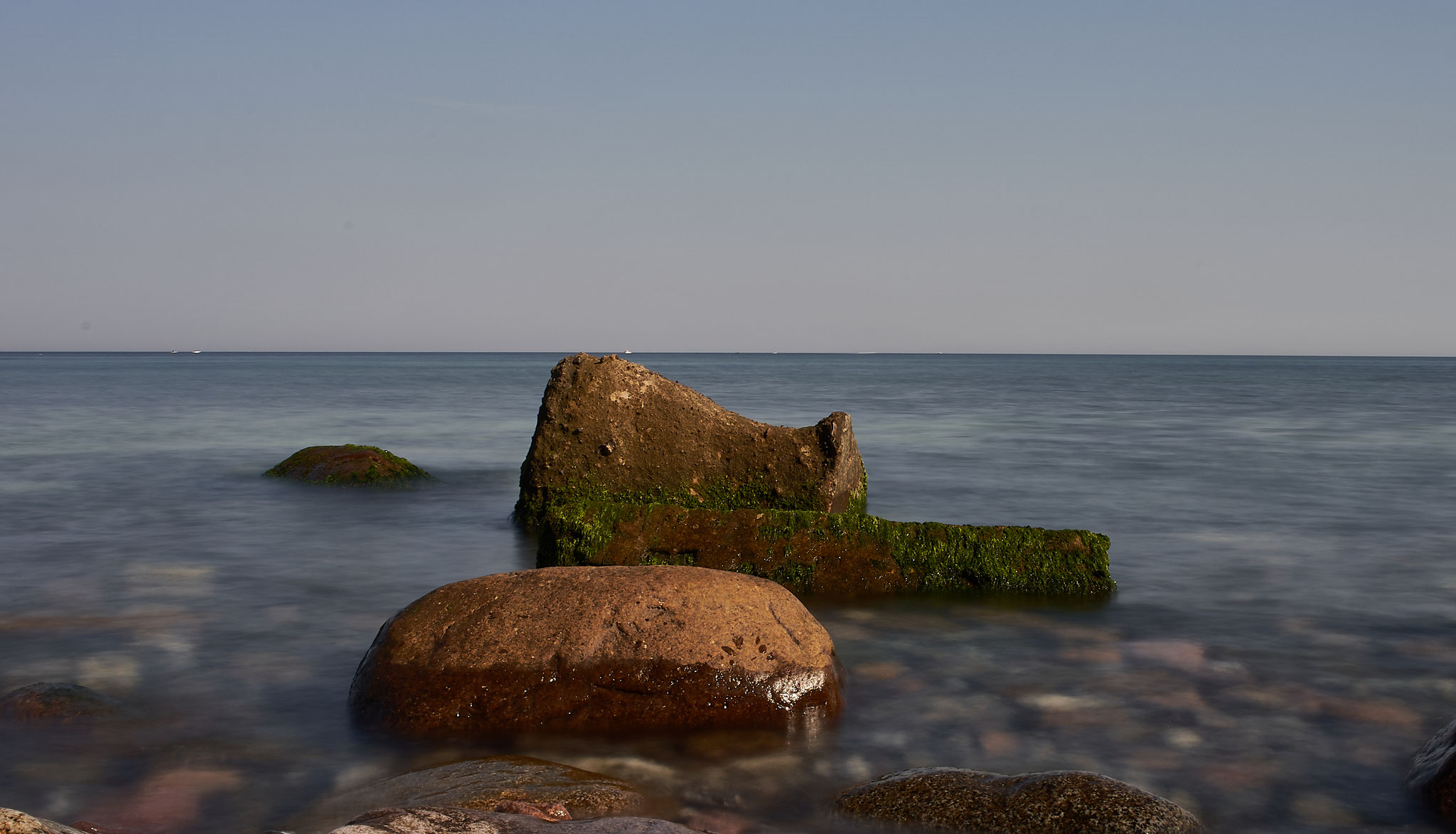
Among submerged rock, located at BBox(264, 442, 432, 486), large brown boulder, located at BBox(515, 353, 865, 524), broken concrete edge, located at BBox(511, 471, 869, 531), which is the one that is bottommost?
submerged rock, located at BBox(264, 442, 432, 486)

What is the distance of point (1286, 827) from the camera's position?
4.21 m

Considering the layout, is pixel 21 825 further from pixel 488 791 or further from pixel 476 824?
pixel 488 791

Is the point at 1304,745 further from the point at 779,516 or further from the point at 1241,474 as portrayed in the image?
the point at 1241,474

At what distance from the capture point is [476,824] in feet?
10.7

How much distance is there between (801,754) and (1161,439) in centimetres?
1869

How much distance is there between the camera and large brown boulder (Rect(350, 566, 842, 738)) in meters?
4.92

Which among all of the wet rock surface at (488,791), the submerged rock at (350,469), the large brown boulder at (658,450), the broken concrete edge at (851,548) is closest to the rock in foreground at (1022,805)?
the wet rock surface at (488,791)

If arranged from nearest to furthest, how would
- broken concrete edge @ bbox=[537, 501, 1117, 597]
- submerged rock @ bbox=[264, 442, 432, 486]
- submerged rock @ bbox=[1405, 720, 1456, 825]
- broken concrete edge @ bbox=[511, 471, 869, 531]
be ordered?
submerged rock @ bbox=[1405, 720, 1456, 825], broken concrete edge @ bbox=[537, 501, 1117, 597], broken concrete edge @ bbox=[511, 471, 869, 531], submerged rock @ bbox=[264, 442, 432, 486]

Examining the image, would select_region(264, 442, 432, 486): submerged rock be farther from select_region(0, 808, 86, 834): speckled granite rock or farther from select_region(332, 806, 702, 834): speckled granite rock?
select_region(0, 808, 86, 834): speckled granite rock

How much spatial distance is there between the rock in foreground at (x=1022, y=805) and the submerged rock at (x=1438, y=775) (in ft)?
3.30

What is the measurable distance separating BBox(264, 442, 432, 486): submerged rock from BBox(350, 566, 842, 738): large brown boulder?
325 inches

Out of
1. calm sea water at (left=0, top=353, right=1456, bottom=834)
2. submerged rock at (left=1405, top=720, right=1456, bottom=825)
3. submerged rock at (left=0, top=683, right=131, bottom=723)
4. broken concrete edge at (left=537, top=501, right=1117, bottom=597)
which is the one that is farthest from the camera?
broken concrete edge at (left=537, top=501, right=1117, bottom=597)

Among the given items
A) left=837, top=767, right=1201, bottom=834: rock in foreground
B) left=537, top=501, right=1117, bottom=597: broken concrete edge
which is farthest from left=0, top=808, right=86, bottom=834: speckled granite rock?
left=537, top=501, right=1117, bottom=597: broken concrete edge

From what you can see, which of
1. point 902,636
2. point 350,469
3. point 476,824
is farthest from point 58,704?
point 350,469
